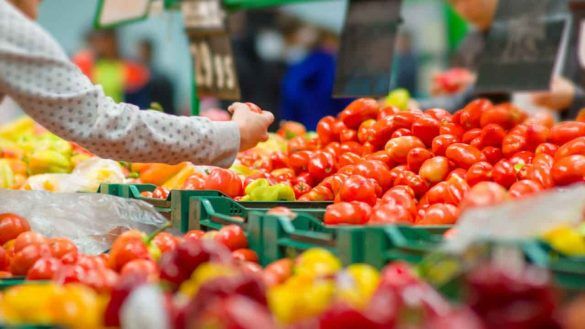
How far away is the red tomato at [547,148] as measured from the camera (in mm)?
2979

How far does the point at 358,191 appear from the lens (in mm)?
2822

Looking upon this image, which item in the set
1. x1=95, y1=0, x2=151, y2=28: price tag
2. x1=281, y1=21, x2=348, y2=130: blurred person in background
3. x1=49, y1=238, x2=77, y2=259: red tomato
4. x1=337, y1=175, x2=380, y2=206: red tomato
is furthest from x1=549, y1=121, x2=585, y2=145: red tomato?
x1=281, y1=21, x2=348, y2=130: blurred person in background

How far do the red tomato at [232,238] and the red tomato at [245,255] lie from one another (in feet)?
0.13

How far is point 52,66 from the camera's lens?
256cm

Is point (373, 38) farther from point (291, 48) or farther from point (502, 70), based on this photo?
point (291, 48)

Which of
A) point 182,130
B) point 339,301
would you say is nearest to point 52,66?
point 182,130

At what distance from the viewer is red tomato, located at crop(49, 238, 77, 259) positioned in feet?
8.73

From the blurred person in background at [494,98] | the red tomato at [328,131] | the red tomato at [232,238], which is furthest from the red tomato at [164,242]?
the blurred person in background at [494,98]

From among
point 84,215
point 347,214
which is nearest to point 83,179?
point 84,215

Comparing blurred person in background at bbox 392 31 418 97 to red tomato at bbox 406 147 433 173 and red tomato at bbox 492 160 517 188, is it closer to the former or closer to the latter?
red tomato at bbox 406 147 433 173

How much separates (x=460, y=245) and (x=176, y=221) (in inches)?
63.4

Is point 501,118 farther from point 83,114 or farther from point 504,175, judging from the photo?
point 83,114

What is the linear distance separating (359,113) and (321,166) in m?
0.35

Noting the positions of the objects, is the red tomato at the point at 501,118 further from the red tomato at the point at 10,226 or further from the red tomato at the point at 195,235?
the red tomato at the point at 10,226
